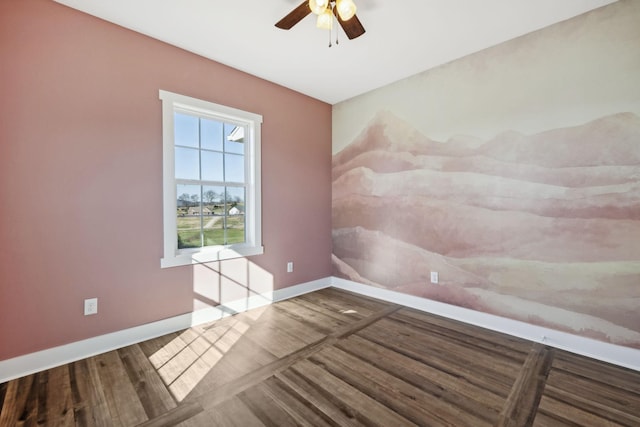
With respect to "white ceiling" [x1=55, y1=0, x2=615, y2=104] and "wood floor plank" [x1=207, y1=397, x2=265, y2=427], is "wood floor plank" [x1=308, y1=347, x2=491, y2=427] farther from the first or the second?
"white ceiling" [x1=55, y1=0, x2=615, y2=104]

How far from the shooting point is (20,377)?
2.00m

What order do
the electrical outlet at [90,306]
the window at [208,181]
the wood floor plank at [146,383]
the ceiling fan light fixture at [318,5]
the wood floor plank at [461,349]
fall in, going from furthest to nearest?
the window at [208,181] < the electrical outlet at [90,306] < the wood floor plank at [461,349] < the ceiling fan light fixture at [318,5] < the wood floor plank at [146,383]

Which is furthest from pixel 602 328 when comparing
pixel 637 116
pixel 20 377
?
pixel 20 377

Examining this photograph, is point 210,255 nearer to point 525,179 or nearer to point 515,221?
point 515,221

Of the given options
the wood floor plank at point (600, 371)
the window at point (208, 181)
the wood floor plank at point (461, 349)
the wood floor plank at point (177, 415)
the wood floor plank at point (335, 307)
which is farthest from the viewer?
the wood floor plank at point (335, 307)

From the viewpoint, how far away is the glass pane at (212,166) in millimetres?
3027

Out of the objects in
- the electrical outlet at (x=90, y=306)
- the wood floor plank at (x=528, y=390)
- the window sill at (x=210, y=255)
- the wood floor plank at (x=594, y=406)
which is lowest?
the wood floor plank at (x=594, y=406)

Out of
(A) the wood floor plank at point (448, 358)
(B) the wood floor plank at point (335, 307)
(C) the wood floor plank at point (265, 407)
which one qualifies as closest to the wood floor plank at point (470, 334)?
(A) the wood floor plank at point (448, 358)

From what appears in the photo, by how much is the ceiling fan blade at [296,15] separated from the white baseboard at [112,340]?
277cm

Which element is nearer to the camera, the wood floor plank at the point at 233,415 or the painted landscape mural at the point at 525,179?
the wood floor plank at the point at 233,415

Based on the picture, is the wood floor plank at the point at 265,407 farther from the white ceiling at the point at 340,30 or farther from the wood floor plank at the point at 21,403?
the white ceiling at the point at 340,30

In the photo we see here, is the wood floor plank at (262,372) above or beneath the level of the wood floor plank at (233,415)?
above

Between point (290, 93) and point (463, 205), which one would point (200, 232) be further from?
point (463, 205)

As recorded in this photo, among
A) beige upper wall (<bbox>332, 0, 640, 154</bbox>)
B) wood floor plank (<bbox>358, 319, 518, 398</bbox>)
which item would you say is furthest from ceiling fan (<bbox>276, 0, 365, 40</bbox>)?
wood floor plank (<bbox>358, 319, 518, 398</bbox>)
